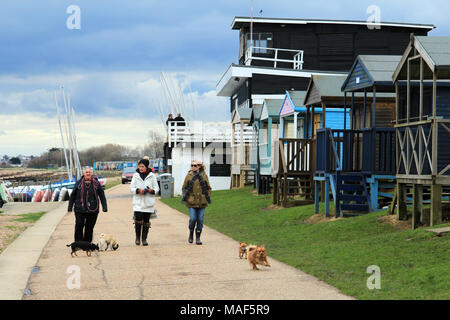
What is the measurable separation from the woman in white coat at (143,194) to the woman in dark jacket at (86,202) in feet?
3.19

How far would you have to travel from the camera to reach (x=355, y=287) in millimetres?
9000

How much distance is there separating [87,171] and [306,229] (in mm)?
5699

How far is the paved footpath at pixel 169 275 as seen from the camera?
870cm

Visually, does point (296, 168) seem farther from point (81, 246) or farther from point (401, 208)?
point (81, 246)

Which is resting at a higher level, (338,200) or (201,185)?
(201,185)

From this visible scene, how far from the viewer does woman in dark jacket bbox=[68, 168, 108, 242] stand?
43.3ft

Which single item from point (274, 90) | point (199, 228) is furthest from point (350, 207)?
point (274, 90)

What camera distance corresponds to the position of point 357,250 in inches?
472

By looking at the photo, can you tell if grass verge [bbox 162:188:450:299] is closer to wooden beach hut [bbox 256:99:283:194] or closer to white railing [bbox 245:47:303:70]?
wooden beach hut [bbox 256:99:283:194]

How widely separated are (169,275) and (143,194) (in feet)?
13.8

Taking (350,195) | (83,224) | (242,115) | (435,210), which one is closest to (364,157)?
(350,195)

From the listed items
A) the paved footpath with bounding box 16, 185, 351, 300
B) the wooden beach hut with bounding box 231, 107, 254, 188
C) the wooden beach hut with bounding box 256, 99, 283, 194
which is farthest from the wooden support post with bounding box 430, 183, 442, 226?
the wooden beach hut with bounding box 231, 107, 254, 188
